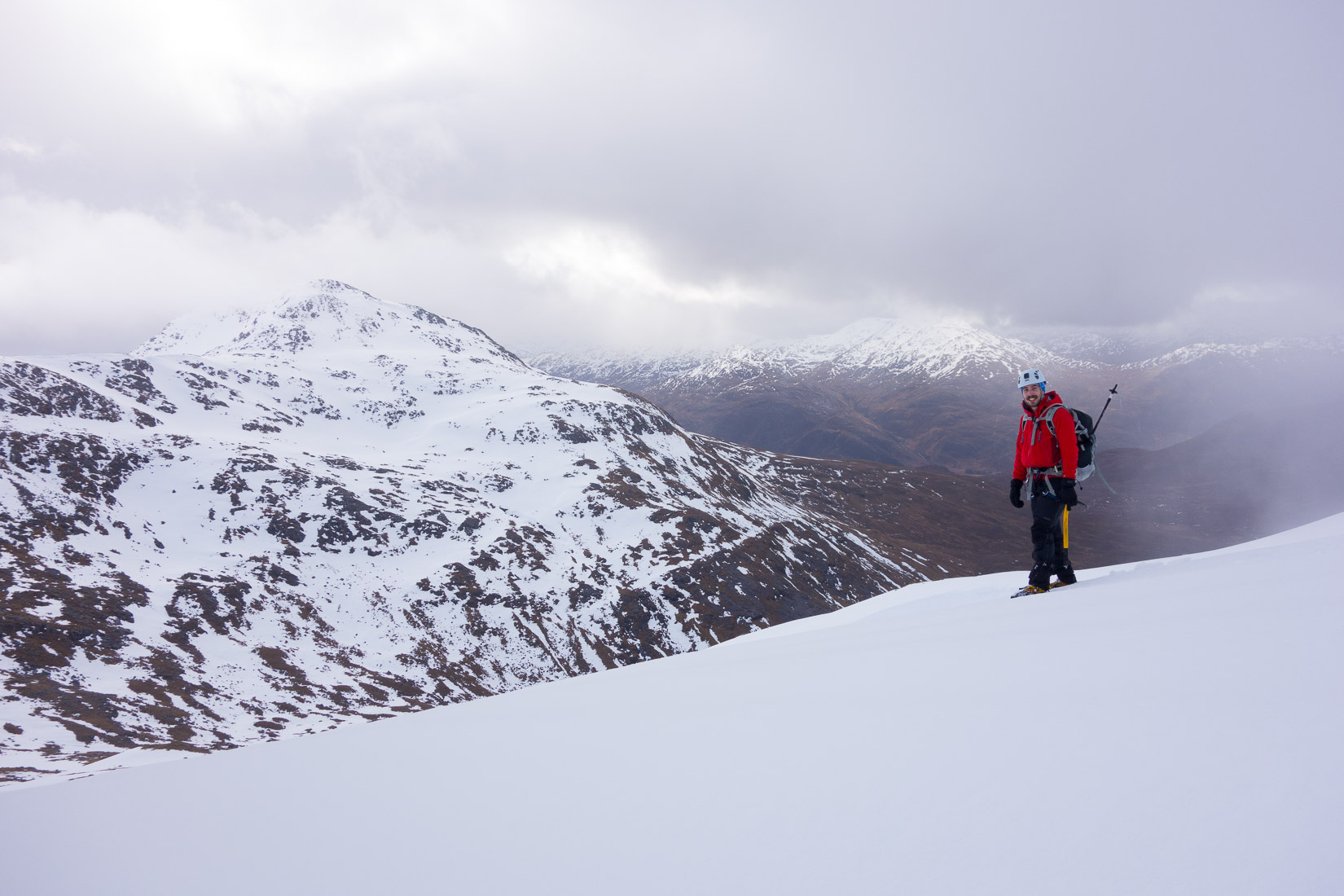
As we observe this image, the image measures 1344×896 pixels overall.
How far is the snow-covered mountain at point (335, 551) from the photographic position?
4444 cm

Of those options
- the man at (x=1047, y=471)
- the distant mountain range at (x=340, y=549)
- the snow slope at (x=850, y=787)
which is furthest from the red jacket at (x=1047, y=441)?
the distant mountain range at (x=340, y=549)

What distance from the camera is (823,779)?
2381 mm

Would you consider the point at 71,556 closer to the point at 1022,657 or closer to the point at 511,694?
the point at 511,694

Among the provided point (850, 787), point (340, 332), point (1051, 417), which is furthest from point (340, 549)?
point (340, 332)

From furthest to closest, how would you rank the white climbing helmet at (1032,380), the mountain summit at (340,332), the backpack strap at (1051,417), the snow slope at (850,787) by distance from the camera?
the mountain summit at (340,332)
the white climbing helmet at (1032,380)
the backpack strap at (1051,417)
the snow slope at (850,787)

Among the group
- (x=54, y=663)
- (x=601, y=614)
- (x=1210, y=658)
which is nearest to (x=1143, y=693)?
(x=1210, y=658)

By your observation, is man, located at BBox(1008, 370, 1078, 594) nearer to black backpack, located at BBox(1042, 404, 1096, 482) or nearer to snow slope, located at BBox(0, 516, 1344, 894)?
black backpack, located at BBox(1042, 404, 1096, 482)

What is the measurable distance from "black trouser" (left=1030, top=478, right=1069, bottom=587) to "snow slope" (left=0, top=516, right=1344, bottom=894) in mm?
3739

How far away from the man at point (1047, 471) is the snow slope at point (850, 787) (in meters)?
3.80

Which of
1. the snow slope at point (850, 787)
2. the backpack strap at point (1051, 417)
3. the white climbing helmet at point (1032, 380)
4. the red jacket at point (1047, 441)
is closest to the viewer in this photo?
the snow slope at point (850, 787)

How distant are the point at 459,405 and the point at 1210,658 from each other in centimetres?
13142

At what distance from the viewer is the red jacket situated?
27.2 ft

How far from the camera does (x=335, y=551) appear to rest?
222 ft

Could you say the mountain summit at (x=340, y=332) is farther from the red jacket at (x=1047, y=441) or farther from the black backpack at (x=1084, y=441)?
the black backpack at (x=1084, y=441)
